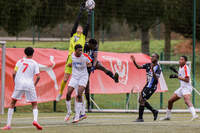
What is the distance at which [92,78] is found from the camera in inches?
664

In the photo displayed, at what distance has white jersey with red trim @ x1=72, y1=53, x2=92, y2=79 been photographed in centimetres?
1211

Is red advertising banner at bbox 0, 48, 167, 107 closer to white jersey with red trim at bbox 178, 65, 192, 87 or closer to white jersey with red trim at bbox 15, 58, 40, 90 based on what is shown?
white jersey with red trim at bbox 178, 65, 192, 87

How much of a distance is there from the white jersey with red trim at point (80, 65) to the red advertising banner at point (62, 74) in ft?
11.7

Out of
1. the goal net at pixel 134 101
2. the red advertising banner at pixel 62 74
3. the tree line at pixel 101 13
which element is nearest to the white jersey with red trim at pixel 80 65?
the red advertising banner at pixel 62 74

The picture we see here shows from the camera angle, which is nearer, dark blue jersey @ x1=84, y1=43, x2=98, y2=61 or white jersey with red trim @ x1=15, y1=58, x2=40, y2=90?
white jersey with red trim @ x1=15, y1=58, x2=40, y2=90

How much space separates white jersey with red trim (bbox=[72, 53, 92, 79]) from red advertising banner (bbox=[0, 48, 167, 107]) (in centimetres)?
356

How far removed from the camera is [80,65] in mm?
12188

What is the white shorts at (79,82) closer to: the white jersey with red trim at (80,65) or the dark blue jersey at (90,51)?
the white jersey with red trim at (80,65)

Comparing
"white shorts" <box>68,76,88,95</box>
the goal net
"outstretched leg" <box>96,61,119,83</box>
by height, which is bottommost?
the goal net

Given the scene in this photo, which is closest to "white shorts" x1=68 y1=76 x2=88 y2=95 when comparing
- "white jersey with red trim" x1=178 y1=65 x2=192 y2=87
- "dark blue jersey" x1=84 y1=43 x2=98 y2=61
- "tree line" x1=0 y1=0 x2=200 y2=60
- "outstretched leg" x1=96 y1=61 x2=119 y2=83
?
"dark blue jersey" x1=84 y1=43 x2=98 y2=61

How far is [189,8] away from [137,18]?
7.92ft

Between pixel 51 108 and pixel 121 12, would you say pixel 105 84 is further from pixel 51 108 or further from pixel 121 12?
pixel 121 12

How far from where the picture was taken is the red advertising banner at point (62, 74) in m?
15.5

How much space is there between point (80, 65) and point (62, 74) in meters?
4.30
